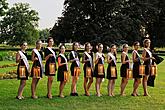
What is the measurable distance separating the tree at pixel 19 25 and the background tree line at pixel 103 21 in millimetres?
20121

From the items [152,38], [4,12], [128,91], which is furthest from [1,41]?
[128,91]

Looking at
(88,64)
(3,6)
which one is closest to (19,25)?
(3,6)

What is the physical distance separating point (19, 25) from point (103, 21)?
26.3 metres

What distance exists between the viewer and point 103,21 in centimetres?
5188

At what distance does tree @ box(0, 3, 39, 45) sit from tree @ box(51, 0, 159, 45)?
2048 centimetres

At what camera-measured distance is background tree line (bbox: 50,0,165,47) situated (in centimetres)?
4953

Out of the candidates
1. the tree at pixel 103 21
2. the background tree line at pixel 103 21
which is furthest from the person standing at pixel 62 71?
the tree at pixel 103 21

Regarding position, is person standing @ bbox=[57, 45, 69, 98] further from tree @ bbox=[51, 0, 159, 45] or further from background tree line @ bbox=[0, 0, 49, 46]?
background tree line @ bbox=[0, 0, 49, 46]

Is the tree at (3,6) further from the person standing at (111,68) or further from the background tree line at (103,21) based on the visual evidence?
the person standing at (111,68)

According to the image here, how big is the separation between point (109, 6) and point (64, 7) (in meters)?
7.09

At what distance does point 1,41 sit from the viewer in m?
74.9

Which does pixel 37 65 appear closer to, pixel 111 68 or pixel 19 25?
pixel 111 68

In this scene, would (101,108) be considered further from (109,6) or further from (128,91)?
(109,6)

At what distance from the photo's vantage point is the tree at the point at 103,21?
4953 centimetres
